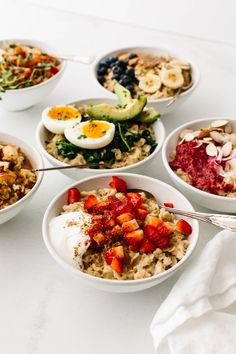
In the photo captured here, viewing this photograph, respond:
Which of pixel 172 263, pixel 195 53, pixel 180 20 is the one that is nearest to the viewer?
pixel 172 263

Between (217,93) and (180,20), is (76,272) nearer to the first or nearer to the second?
(217,93)

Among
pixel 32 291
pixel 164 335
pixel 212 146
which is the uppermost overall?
pixel 212 146

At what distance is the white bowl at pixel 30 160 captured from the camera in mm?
2186

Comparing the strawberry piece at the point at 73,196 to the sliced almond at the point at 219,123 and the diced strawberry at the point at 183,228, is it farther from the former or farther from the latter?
the sliced almond at the point at 219,123

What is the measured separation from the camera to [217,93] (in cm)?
340

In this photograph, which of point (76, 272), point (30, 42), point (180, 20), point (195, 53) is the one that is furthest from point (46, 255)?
point (180, 20)

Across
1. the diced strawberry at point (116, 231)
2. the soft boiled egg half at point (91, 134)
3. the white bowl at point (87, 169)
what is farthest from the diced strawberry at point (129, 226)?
the soft boiled egg half at point (91, 134)

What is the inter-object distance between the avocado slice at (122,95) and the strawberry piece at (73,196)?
0.73 metres

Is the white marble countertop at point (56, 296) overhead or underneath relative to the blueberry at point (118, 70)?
underneath

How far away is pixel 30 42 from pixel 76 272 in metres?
2.02

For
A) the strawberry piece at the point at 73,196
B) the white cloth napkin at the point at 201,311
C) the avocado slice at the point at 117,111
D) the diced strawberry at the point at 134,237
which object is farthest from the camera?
the avocado slice at the point at 117,111

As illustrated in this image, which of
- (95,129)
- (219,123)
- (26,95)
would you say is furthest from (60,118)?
(219,123)

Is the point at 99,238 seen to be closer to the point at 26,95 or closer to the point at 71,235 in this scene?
the point at 71,235

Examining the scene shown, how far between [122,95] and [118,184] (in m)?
0.72
